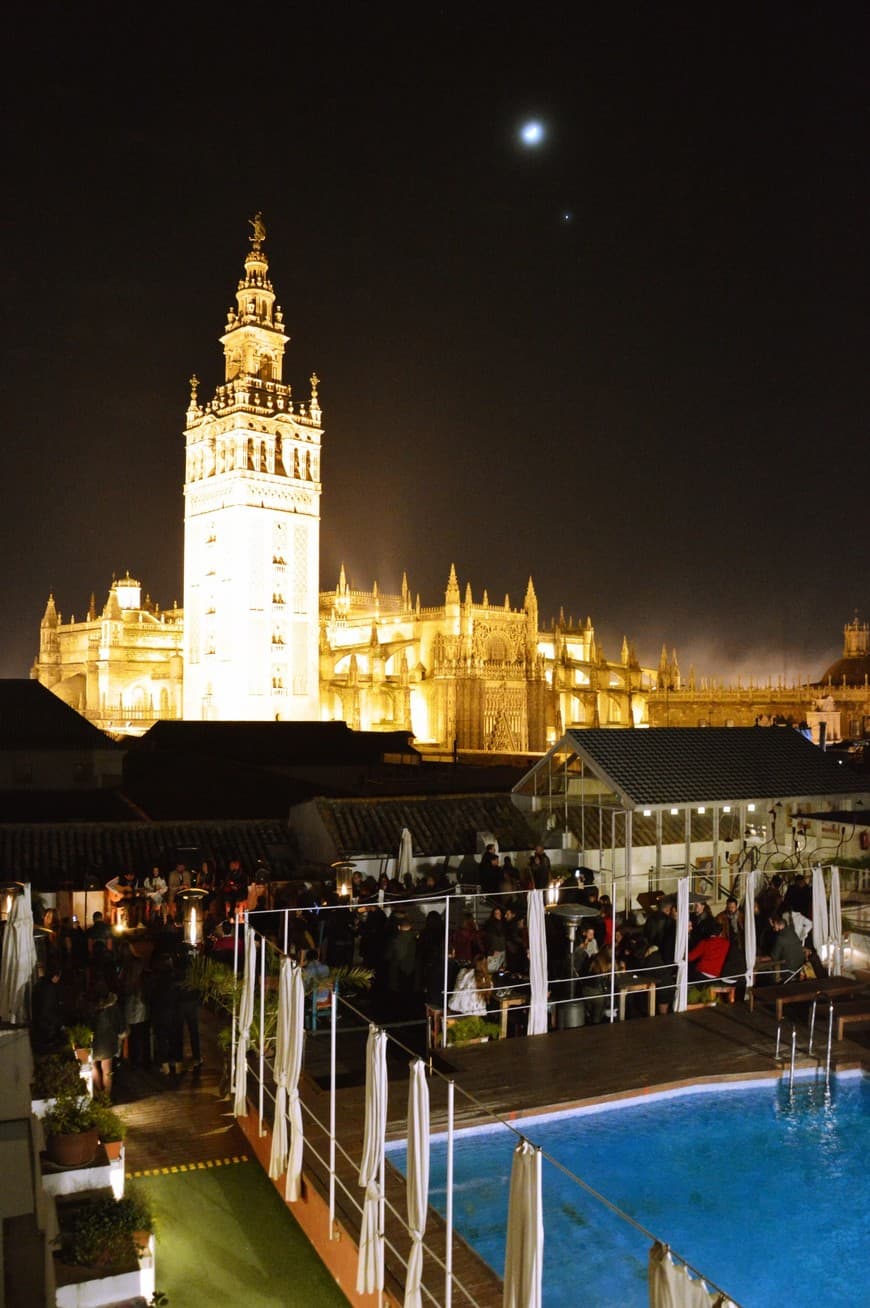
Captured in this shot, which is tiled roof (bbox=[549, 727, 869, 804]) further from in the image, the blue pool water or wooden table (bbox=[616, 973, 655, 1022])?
the blue pool water

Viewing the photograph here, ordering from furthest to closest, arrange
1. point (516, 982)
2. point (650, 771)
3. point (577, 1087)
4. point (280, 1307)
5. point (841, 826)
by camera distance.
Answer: point (841, 826), point (650, 771), point (516, 982), point (577, 1087), point (280, 1307)

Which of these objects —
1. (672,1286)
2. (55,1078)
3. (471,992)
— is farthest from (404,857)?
(672,1286)

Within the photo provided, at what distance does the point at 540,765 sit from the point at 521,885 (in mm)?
4473

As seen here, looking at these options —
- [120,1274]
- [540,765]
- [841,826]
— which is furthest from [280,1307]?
[841,826]

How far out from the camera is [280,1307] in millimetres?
8141

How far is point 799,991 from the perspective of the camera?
14.0 meters

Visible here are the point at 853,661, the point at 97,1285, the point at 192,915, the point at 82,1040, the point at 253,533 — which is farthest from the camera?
the point at 853,661

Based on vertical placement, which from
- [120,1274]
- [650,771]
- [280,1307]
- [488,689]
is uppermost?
[488,689]

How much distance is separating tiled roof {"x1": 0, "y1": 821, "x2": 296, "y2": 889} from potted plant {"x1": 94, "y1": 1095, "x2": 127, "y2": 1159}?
9295 millimetres

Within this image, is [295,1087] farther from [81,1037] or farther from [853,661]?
[853,661]

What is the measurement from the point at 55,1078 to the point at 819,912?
10.9 metres

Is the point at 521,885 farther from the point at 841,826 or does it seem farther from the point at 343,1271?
the point at 343,1271

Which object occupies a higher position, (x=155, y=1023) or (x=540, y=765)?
(x=540, y=765)

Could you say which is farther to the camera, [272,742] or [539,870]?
[272,742]
